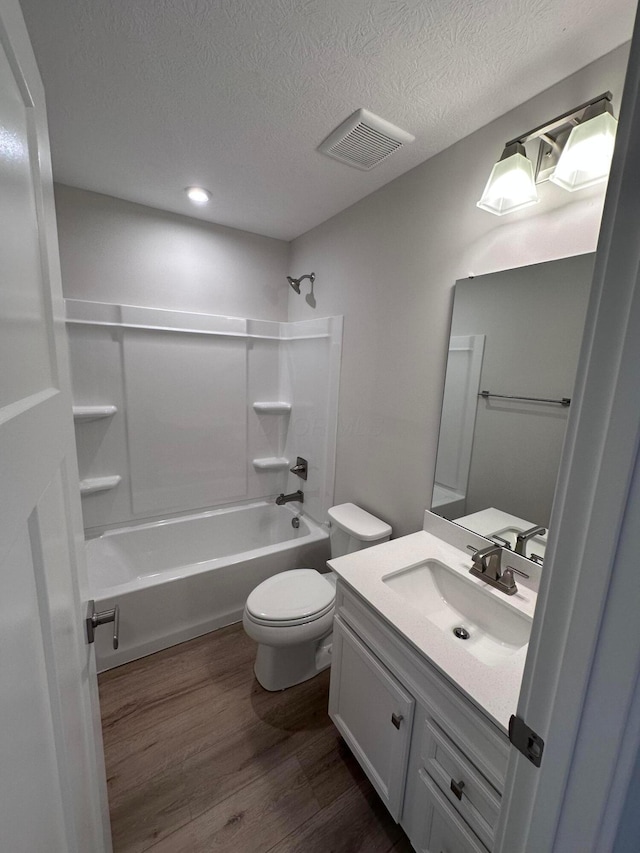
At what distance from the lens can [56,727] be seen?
52cm

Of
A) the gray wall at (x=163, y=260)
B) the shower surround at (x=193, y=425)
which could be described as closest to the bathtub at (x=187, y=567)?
the shower surround at (x=193, y=425)

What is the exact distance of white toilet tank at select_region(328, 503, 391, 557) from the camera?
1775 millimetres

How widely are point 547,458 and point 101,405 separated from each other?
7.91ft

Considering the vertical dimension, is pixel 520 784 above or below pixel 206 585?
above

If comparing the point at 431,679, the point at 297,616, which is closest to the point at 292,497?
the point at 297,616

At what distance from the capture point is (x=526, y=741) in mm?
551

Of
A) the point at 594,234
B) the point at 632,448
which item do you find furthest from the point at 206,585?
the point at 594,234

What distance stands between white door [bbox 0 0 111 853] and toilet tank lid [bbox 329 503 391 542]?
4.18ft

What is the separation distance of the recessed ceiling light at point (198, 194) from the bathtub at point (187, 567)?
208cm

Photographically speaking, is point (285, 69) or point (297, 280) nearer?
point (285, 69)

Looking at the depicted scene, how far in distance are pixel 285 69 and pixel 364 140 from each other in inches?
16.1

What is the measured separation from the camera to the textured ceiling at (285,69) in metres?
0.93

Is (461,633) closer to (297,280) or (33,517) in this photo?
(33,517)

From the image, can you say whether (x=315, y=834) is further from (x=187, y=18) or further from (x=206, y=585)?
(x=187, y=18)
